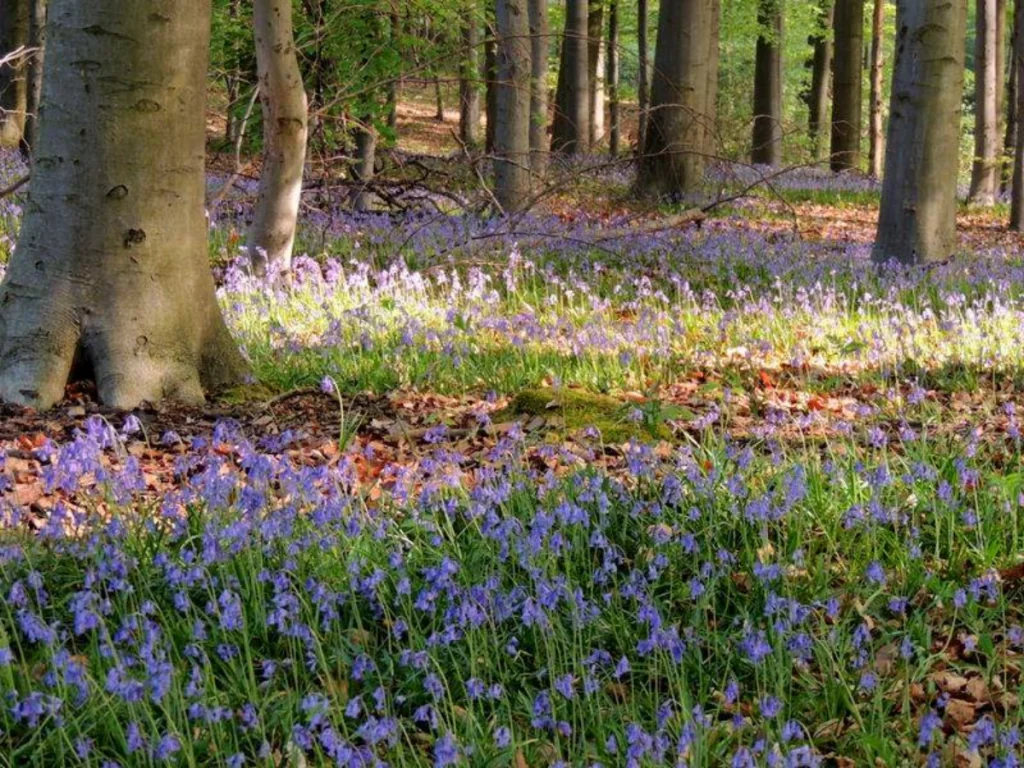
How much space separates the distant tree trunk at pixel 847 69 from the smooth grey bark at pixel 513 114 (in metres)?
11.4

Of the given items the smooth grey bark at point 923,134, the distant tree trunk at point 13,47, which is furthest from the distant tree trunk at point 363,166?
the distant tree trunk at point 13,47

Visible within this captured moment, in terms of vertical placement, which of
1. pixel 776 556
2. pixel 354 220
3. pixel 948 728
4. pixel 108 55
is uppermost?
pixel 108 55

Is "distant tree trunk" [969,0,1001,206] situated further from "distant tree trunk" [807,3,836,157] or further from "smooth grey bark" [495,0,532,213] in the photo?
"distant tree trunk" [807,3,836,157]

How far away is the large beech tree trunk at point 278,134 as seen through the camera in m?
7.68

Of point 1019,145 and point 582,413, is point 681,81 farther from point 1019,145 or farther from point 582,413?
point 582,413

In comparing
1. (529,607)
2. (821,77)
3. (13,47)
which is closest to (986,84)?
(821,77)

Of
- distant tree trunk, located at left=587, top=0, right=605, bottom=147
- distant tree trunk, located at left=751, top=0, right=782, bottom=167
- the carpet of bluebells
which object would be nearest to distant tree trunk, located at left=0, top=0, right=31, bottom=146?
distant tree trunk, located at left=587, top=0, right=605, bottom=147

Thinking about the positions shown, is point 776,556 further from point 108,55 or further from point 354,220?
point 354,220

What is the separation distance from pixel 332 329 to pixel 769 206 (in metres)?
11.2

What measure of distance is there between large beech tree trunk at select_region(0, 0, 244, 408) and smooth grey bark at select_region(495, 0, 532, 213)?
587 cm

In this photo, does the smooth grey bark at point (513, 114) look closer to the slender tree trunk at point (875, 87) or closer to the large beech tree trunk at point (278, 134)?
the large beech tree trunk at point (278, 134)

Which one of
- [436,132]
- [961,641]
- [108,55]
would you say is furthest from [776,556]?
[436,132]

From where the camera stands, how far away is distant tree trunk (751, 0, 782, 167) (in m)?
23.9

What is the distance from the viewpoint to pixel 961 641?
3.24 meters
